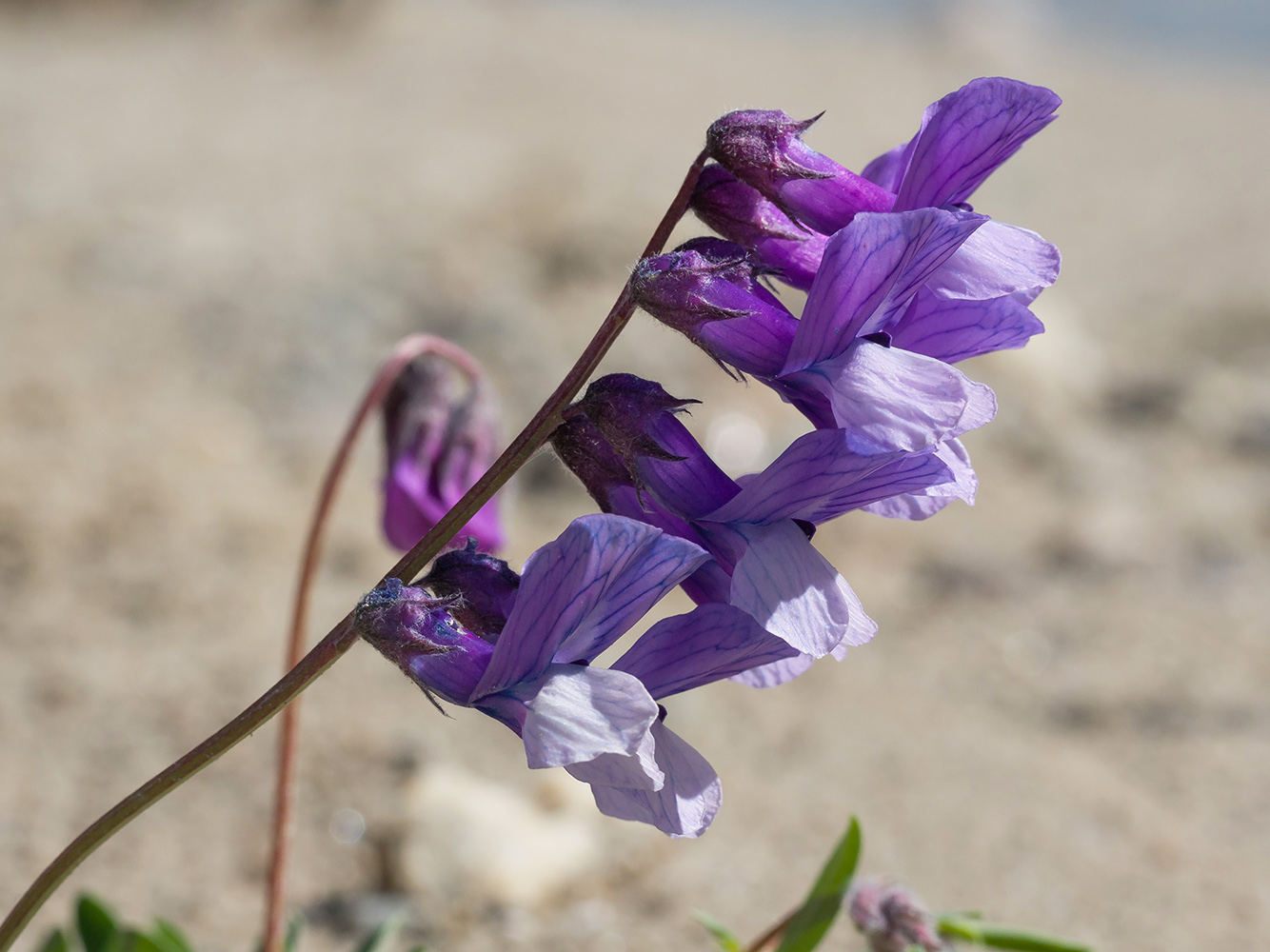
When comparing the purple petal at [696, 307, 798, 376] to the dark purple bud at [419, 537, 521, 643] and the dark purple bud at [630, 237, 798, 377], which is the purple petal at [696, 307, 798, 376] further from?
the dark purple bud at [419, 537, 521, 643]

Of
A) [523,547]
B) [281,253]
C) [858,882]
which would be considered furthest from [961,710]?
[281,253]

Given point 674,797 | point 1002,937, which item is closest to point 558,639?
point 674,797

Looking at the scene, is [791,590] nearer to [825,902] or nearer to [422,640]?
[422,640]

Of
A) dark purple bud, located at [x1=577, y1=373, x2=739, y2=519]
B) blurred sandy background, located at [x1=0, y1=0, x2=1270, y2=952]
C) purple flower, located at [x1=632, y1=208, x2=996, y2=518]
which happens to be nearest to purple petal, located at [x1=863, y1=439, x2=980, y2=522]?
purple flower, located at [x1=632, y1=208, x2=996, y2=518]

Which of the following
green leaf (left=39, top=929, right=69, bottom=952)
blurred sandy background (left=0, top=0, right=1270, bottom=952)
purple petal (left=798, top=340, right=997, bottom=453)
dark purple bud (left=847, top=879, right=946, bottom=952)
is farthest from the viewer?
blurred sandy background (left=0, top=0, right=1270, bottom=952)

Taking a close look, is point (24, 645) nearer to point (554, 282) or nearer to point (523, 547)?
point (523, 547)

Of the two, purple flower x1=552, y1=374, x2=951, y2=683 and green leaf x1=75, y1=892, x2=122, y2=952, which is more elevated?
purple flower x1=552, y1=374, x2=951, y2=683

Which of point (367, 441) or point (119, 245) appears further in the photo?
point (119, 245)

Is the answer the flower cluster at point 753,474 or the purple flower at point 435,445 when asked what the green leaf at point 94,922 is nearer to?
the purple flower at point 435,445
